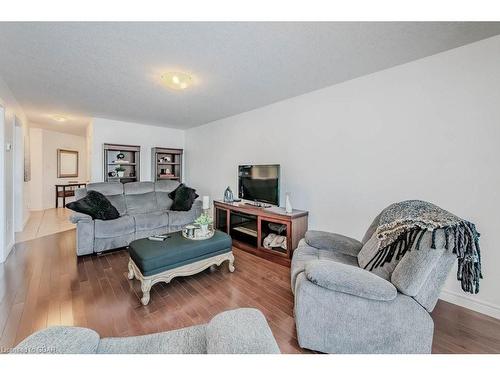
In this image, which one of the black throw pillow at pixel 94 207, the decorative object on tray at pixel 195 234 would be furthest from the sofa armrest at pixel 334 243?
the black throw pillow at pixel 94 207

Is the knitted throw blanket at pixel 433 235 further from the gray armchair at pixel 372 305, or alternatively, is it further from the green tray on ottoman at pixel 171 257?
the green tray on ottoman at pixel 171 257

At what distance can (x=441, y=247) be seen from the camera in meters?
1.23

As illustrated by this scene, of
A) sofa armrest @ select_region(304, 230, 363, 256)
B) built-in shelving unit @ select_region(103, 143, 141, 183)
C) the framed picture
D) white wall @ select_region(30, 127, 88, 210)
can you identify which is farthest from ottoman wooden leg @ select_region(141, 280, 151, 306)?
the framed picture

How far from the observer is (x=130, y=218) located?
11.4ft

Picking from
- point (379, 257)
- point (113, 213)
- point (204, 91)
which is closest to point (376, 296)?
point (379, 257)

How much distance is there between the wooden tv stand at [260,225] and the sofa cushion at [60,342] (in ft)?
7.21

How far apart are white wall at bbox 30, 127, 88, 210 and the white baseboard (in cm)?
891

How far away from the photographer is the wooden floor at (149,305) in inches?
63.5

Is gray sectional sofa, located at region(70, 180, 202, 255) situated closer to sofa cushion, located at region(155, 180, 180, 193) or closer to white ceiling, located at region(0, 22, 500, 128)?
sofa cushion, located at region(155, 180, 180, 193)

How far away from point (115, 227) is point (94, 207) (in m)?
0.41

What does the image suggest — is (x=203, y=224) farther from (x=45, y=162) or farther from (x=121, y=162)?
(x=45, y=162)

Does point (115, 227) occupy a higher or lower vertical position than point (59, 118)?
lower

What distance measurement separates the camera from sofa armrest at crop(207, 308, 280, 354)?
30.5 inches

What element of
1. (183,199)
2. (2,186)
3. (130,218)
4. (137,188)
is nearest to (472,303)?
(183,199)
